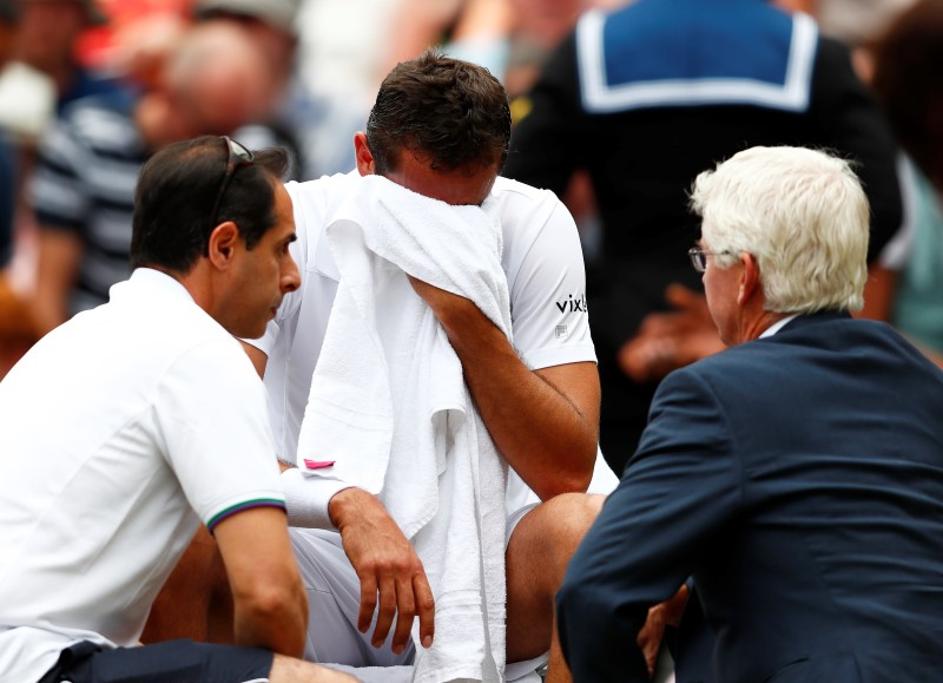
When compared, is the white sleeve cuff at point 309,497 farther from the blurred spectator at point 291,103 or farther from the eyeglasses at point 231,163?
the blurred spectator at point 291,103

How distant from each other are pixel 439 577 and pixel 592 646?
546 millimetres

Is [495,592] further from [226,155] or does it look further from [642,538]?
[226,155]

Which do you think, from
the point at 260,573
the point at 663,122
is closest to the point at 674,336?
the point at 663,122

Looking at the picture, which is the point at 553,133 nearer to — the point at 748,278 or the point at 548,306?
the point at 548,306

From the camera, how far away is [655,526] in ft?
9.57

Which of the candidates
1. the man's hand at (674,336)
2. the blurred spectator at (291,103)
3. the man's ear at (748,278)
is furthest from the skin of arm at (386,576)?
A: the blurred spectator at (291,103)

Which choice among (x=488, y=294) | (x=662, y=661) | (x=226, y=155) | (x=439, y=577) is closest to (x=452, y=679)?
(x=439, y=577)

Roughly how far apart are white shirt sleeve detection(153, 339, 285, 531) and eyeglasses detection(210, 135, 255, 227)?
293 mm

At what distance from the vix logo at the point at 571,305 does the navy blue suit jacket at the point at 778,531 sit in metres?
0.76

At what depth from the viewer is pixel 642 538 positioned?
292cm

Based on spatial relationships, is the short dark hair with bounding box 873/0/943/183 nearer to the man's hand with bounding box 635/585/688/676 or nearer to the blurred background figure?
the man's hand with bounding box 635/585/688/676

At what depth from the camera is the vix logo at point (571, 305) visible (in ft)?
12.3

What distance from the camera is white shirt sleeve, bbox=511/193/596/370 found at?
12.3 ft

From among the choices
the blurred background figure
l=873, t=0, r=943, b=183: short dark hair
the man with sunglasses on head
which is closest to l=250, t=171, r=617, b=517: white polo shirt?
the man with sunglasses on head
